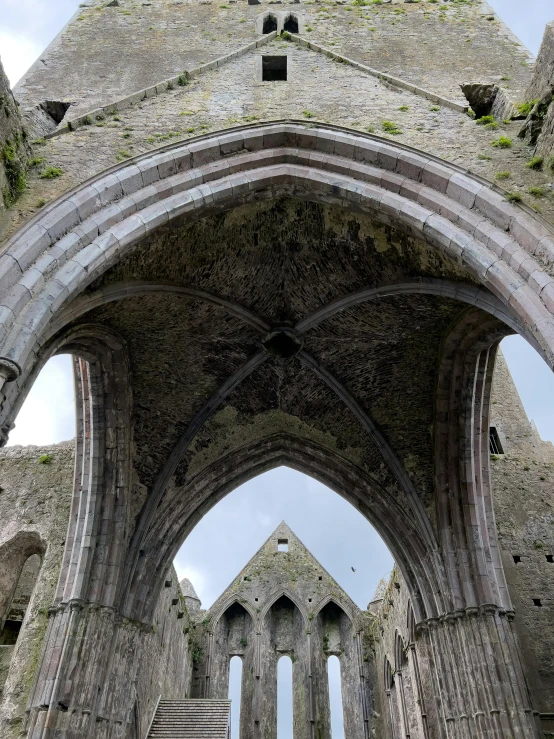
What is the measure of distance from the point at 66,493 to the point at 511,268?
27.0ft

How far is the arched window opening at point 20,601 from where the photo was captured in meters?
9.56

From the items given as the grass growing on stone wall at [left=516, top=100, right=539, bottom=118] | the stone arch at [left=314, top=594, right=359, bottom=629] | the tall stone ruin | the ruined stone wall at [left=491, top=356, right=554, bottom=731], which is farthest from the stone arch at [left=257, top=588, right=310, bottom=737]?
the grass growing on stone wall at [left=516, top=100, right=539, bottom=118]

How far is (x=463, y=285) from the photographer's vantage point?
688cm

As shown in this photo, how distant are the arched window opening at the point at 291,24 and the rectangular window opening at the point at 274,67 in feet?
6.84

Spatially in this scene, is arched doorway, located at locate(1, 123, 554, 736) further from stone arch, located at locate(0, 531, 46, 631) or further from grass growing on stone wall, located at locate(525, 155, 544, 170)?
stone arch, located at locate(0, 531, 46, 631)

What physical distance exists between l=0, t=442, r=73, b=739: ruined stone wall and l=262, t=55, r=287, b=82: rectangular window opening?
7.38m

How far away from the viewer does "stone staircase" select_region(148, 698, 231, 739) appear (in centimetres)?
1184

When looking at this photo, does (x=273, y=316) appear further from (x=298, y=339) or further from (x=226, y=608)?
(x=226, y=608)

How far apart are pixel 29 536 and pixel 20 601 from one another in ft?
4.08

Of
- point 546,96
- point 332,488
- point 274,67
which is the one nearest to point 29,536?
point 332,488

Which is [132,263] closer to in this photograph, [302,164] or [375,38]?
[302,164]

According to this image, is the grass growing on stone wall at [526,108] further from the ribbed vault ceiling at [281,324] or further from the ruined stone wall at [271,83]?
the ribbed vault ceiling at [281,324]

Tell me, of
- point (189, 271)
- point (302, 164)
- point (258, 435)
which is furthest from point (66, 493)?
point (302, 164)

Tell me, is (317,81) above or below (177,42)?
below
